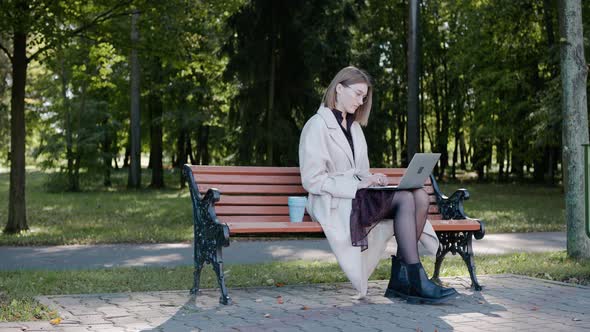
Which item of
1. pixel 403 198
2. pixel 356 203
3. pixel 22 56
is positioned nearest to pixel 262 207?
pixel 356 203

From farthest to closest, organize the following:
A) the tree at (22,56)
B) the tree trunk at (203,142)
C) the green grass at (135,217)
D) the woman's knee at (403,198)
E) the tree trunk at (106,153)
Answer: the tree trunk at (203,142), the tree trunk at (106,153), the tree at (22,56), the green grass at (135,217), the woman's knee at (403,198)

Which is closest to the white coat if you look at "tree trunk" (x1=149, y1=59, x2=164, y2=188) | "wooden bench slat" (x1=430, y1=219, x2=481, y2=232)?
"wooden bench slat" (x1=430, y1=219, x2=481, y2=232)

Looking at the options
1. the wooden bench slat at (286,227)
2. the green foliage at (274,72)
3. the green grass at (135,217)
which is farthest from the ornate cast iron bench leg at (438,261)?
the green foliage at (274,72)

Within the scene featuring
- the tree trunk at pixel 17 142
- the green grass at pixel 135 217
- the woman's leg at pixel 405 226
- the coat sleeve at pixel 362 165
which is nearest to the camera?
the woman's leg at pixel 405 226

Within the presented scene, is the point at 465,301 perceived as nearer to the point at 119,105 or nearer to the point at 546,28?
the point at 546,28

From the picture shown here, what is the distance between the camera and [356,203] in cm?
648

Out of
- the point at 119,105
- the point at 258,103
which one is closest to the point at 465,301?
the point at 258,103

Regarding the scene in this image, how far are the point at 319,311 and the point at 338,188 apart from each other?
1.11 meters

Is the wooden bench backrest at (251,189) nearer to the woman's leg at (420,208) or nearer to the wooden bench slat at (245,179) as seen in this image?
the wooden bench slat at (245,179)

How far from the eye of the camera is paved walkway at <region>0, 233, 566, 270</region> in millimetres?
9594

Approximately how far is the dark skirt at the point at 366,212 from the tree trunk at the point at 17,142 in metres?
8.53

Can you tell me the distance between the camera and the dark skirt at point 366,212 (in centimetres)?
641

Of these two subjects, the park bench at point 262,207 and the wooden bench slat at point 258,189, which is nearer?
the park bench at point 262,207

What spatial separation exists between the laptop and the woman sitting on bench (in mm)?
57
